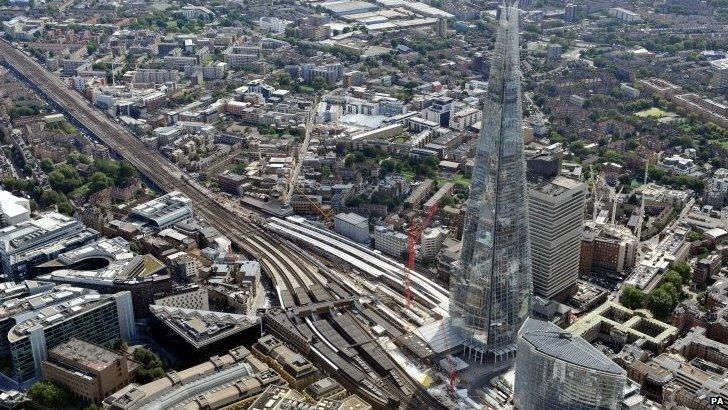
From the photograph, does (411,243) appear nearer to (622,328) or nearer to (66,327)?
(622,328)

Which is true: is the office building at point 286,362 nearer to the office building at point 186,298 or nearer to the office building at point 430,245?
the office building at point 186,298


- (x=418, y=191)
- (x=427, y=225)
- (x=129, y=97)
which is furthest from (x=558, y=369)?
(x=129, y=97)

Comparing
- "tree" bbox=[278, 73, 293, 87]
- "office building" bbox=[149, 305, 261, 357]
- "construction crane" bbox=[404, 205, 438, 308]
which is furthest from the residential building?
"tree" bbox=[278, 73, 293, 87]

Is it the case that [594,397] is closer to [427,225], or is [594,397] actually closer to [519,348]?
[519,348]

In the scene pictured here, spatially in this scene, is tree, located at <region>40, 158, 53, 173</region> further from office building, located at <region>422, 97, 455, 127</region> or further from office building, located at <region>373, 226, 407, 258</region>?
office building, located at <region>422, 97, 455, 127</region>

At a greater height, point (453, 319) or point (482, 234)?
point (482, 234)

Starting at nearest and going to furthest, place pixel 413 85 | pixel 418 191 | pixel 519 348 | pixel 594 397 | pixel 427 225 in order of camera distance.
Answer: pixel 594 397
pixel 519 348
pixel 427 225
pixel 418 191
pixel 413 85

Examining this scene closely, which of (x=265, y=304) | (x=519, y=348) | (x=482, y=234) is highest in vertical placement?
(x=482, y=234)
